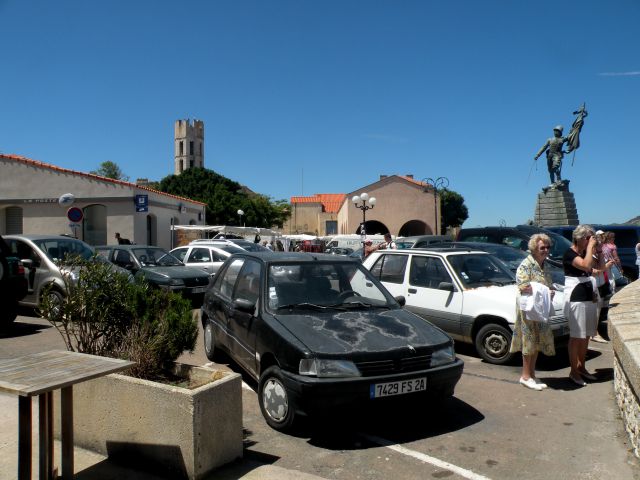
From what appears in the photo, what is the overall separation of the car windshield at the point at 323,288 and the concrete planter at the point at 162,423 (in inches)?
59.1

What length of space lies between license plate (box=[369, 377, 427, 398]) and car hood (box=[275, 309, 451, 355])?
A: 0.94 feet

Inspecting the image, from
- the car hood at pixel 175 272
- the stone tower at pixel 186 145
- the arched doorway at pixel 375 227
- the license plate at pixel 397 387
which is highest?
the stone tower at pixel 186 145

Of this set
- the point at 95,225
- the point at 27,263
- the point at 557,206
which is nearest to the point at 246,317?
the point at 27,263

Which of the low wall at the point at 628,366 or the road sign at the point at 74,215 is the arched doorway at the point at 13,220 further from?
the low wall at the point at 628,366

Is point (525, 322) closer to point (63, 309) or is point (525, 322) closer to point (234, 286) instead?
point (234, 286)

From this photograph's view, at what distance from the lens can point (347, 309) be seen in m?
5.35

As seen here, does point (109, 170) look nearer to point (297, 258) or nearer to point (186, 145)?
point (186, 145)

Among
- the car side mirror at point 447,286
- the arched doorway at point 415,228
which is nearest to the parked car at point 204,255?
the car side mirror at point 447,286

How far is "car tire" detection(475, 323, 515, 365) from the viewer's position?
6.85 meters

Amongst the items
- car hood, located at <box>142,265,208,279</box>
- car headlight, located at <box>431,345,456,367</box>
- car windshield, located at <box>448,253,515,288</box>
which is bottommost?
car headlight, located at <box>431,345,456,367</box>

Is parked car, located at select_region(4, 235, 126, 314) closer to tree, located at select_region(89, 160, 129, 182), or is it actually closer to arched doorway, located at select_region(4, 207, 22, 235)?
arched doorway, located at select_region(4, 207, 22, 235)

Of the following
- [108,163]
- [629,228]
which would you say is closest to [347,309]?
[629,228]

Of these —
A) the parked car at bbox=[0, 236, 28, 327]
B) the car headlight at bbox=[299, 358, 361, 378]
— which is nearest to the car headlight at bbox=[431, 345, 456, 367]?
the car headlight at bbox=[299, 358, 361, 378]

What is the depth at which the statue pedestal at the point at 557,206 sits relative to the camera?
26.3m
